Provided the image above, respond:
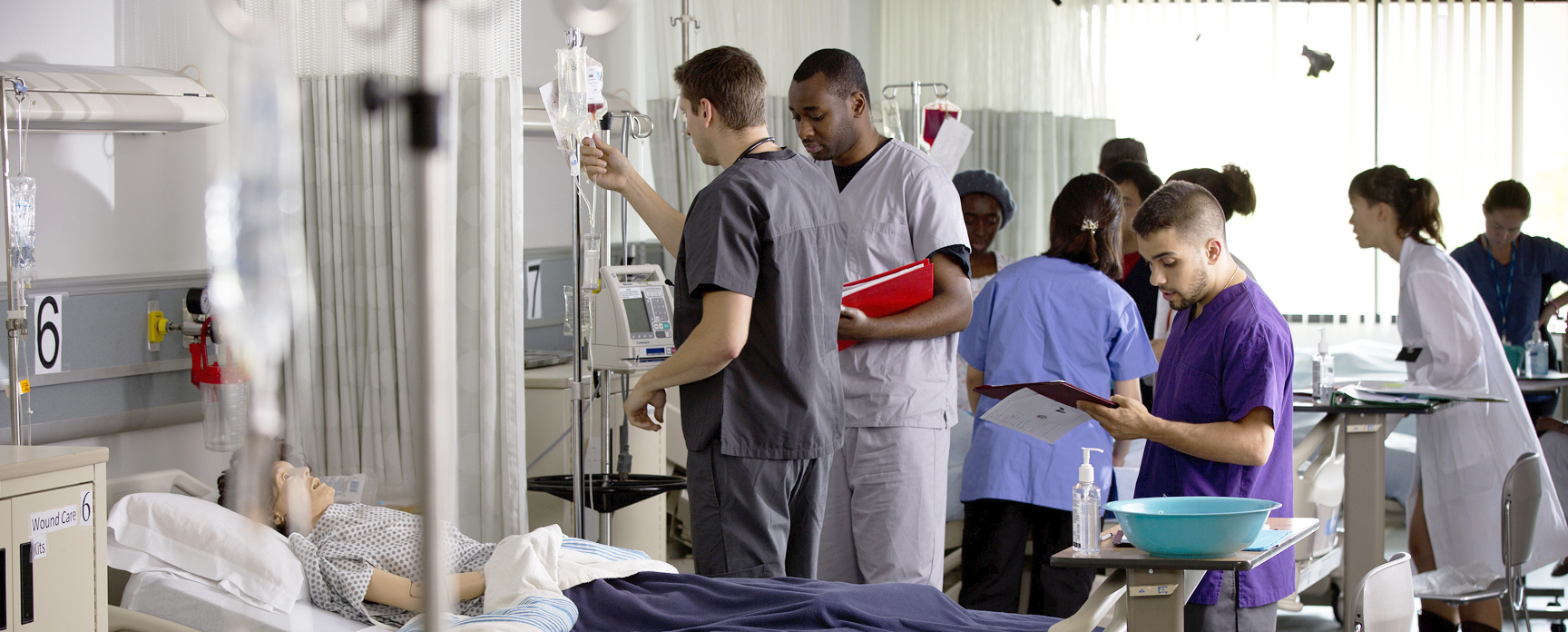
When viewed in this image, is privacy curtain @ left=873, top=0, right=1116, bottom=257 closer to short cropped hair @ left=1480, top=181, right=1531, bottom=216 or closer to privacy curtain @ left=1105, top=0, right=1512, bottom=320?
privacy curtain @ left=1105, top=0, right=1512, bottom=320

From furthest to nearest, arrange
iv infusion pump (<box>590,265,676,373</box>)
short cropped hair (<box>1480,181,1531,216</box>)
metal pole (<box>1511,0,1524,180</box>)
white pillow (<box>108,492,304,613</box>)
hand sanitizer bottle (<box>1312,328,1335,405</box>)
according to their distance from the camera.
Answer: metal pole (<box>1511,0,1524,180</box>) < short cropped hair (<box>1480,181,1531,216</box>) < hand sanitizer bottle (<box>1312,328,1335,405</box>) < iv infusion pump (<box>590,265,676,373</box>) < white pillow (<box>108,492,304,613</box>)

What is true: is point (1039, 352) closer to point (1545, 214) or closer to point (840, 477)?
point (840, 477)

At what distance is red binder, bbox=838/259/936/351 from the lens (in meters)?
2.45

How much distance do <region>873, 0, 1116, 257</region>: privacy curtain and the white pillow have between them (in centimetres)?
459

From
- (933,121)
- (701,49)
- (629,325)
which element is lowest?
(629,325)

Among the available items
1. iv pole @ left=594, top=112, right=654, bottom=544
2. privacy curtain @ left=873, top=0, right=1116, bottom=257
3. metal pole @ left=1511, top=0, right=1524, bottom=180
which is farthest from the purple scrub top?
metal pole @ left=1511, top=0, right=1524, bottom=180

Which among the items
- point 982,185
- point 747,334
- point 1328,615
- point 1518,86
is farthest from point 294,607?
point 1518,86

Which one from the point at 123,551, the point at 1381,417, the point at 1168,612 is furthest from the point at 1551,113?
the point at 123,551

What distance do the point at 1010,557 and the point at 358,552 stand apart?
153cm

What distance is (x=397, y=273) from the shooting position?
9.46 feet

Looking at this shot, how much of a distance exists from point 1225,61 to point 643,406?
5.12 meters

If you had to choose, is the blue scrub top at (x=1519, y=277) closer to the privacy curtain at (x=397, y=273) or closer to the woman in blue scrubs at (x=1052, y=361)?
the woman in blue scrubs at (x=1052, y=361)

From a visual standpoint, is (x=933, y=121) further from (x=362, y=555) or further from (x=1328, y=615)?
(x=362, y=555)

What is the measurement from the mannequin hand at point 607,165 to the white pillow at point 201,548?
0.94m
